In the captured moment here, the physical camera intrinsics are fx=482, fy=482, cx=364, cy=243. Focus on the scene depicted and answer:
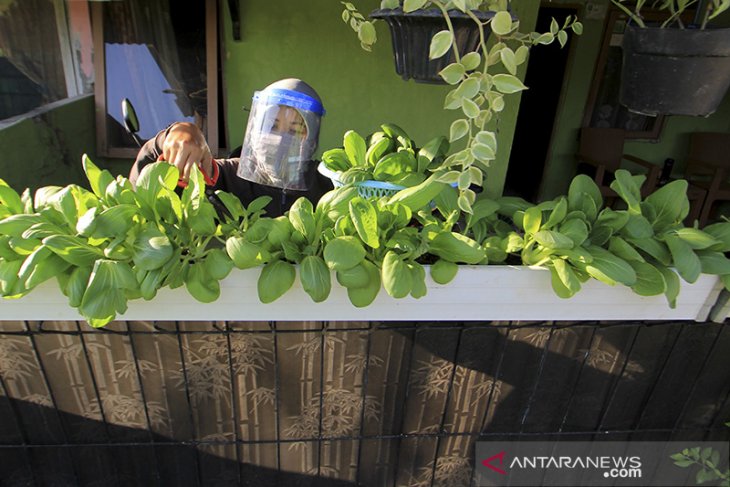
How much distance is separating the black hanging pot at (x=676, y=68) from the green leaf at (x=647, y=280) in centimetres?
57

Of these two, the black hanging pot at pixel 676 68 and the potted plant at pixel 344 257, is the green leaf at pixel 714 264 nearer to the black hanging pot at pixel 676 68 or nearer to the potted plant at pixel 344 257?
the potted plant at pixel 344 257

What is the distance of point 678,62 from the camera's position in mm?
1103

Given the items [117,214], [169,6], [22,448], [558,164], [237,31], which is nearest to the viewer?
[117,214]

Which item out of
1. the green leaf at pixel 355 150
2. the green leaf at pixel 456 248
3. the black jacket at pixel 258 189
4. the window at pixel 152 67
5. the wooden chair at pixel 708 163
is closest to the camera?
the green leaf at pixel 456 248

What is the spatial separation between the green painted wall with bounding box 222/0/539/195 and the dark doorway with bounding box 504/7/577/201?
7.03 feet

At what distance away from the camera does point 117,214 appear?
0.70m

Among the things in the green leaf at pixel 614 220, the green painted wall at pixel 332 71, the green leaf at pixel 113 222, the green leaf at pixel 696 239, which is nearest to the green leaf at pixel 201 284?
the green leaf at pixel 113 222

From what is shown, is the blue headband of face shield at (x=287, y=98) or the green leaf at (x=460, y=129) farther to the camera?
the blue headband of face shield at (x=287, y=98)

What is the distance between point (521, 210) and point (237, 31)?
6.81 feet

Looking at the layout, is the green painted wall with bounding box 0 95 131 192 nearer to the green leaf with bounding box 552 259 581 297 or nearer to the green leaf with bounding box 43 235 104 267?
the green leaf with bounding box 43 235 104 267

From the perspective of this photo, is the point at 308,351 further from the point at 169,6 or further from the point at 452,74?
the point at 169,6

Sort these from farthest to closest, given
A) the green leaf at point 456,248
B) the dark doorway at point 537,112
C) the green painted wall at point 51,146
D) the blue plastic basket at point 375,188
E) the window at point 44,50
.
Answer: the dark doorway at point 537,112, the window at point 44,50, the green painted wall at point 51,146, the blue plastic basket at point 375,188, the green leaf at point 456,248

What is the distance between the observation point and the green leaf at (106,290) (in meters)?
0.69

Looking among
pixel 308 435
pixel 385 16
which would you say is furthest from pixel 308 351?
pixel 385 16
